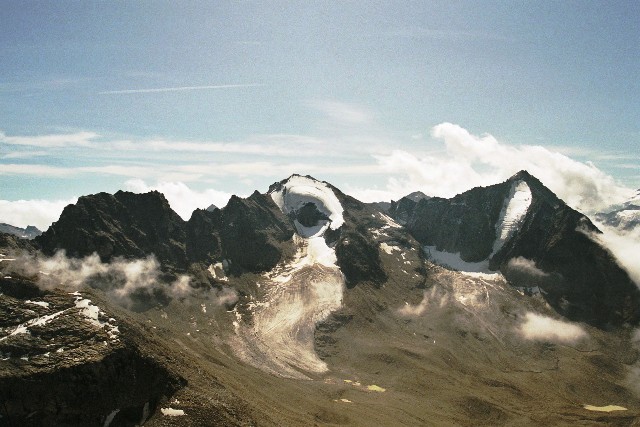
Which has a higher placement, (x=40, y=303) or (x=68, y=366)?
(x=40, y=303)

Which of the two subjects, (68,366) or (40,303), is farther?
(40,303)

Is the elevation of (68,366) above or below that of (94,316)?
below

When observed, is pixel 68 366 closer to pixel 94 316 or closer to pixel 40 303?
pixel 94 316

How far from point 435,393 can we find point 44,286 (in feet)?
461

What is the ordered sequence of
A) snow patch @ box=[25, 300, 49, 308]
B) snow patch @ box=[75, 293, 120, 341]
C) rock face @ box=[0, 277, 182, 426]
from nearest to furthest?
rock face @ box=[0, 277, 182, 426] < snow patch @ box=[75, 293, 120, 341] < snow patch @ box=[25, 300, 49, 308]

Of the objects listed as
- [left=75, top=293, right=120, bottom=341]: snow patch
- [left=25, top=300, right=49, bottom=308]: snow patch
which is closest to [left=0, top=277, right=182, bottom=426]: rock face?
[left=75, top=293, right=120, bottom=341]: snow patch

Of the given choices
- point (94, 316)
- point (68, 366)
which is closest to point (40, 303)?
point (94, 316)

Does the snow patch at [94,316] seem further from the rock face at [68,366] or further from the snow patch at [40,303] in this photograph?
the snow patch at [40,303]

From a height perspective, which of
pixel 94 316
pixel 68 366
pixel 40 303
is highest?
pixel 40 303

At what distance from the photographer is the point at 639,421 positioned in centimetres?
14388

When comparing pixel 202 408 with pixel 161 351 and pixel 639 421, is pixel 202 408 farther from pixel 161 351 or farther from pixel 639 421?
pixel 639 421

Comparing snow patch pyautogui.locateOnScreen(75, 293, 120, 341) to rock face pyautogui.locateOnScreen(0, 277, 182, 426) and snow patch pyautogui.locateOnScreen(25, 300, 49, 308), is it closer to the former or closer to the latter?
rock face pyautogui.locateOnScreen(0, 277, 182, 426)

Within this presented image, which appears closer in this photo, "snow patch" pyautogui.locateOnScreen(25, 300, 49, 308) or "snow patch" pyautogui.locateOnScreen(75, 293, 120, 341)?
"snow patch" pyautogui.locateOnScreen(75, 293, 120, 341)

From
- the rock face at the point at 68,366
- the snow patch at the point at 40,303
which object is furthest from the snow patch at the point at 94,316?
the snow patch at the point at 40,303
